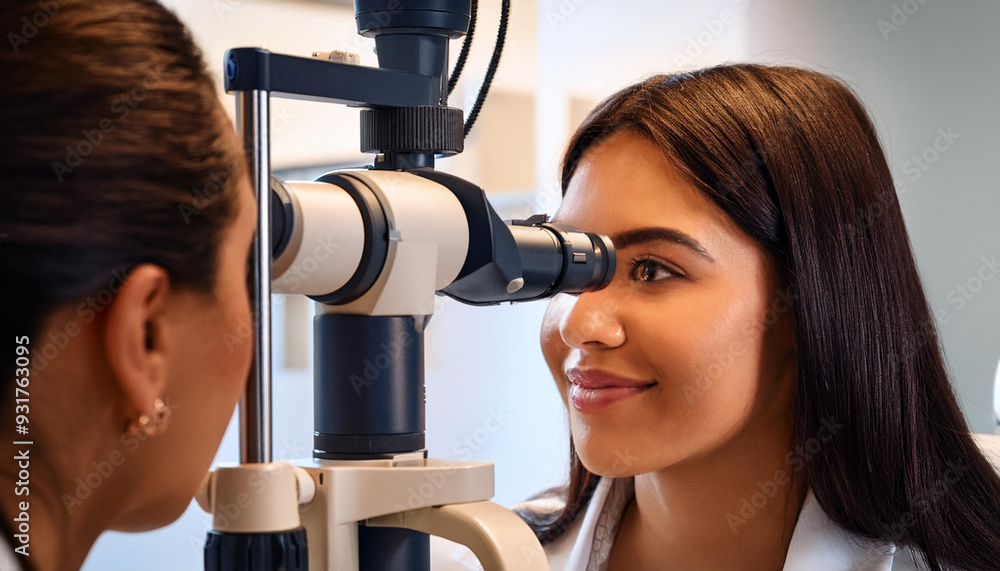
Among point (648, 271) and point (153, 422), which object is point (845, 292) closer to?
point (648, 271)

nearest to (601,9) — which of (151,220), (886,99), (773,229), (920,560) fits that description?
(886,99)

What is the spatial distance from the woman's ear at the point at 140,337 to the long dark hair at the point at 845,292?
76 cm

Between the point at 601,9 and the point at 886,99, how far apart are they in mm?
827

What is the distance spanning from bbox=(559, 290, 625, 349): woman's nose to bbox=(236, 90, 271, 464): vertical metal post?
2.03 feet

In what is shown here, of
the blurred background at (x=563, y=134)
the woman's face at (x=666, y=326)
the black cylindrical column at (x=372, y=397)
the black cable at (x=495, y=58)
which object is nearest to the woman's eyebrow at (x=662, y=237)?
the woman's face at (x=666, y=326)

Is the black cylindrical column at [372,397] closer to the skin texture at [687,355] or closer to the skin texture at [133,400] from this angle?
the skin texture at [133,400]

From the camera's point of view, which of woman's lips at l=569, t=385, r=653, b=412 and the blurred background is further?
the blurred background

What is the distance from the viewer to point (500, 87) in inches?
99.0

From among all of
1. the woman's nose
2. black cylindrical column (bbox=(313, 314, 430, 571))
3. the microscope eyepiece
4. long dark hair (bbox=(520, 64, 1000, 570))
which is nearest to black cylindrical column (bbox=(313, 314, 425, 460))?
black cylindrical column (bbox=(313, 314, 430, 571))

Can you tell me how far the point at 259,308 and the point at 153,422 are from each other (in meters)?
0.09

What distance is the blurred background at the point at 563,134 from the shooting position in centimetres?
183

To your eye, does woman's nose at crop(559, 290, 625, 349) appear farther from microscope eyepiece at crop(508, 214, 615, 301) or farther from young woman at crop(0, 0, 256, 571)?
young woman at crop(0, 0, 256, 571)

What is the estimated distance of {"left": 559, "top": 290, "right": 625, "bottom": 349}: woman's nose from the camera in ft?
3.50

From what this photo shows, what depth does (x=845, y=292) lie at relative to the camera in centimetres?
112
